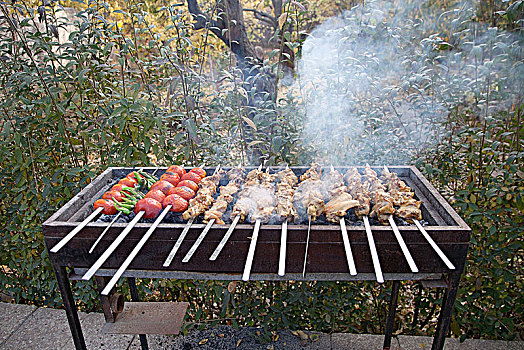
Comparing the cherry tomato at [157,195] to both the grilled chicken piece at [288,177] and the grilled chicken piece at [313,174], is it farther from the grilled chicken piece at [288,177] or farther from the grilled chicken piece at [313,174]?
the grilled chicken piece at [313,174]

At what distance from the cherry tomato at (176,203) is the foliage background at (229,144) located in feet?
2.10

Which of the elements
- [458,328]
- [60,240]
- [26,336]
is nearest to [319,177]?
[60,240]

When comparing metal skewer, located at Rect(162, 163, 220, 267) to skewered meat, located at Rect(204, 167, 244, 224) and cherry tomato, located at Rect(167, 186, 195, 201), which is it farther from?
cherry tomato, located at Rect(167, 186, 195, 201)

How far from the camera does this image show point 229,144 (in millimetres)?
3055

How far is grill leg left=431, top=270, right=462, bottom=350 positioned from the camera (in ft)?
6.00

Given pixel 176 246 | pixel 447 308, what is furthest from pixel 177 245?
pixel 447 308

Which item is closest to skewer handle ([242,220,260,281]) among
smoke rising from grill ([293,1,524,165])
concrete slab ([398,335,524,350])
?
smoke rising from grill ([293,1,524,165])

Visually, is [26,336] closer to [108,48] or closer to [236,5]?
[108,48]

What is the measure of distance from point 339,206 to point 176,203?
840mm

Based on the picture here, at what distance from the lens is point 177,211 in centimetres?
203

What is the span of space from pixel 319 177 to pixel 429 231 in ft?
2.55

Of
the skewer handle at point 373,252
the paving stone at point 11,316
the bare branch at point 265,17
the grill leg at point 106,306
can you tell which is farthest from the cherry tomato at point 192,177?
the bare branch at point 265,17

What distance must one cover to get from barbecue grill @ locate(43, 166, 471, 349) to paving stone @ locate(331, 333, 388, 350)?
0.87 metres

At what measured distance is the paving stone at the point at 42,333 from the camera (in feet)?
9.53
